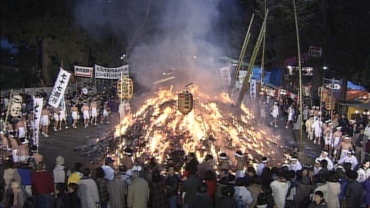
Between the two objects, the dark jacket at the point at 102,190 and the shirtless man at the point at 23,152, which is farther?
the shirtless man at the point at 23,152

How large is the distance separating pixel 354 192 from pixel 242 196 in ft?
8.39

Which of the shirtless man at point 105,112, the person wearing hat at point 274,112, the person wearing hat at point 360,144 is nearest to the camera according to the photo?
the person wearing hat at point 360,144

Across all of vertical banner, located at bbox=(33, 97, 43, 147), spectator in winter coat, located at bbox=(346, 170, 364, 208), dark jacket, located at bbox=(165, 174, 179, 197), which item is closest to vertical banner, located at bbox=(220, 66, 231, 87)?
vertical banner, located at bbox=(33, 97, 43, 147)

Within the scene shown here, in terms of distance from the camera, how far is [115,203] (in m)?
9.62

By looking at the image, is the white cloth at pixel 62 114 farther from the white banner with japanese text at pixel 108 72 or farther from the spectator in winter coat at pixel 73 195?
the spectator in winter coat at pixel 73 195

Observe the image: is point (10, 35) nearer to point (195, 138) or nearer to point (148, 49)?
point (148, 49)

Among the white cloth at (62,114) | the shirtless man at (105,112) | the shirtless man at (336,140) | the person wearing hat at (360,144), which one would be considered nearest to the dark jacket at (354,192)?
the person wearing hat at (360,144)

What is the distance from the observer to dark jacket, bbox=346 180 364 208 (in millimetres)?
9953

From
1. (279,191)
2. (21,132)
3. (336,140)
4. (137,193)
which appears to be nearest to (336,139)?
(336,140)

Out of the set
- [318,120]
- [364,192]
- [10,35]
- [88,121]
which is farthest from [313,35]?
[364,192]

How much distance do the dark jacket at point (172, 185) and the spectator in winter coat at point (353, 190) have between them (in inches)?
138

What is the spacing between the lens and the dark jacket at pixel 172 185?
1012 cm

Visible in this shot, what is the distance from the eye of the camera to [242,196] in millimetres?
9031

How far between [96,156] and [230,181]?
26.0 feet
